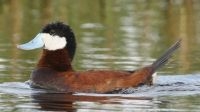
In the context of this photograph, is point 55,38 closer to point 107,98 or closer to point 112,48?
point 107,98

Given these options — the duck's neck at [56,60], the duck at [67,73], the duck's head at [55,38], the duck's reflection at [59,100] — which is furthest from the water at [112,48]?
the duck's head at [55,38]

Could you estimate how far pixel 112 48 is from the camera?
14.1 meters

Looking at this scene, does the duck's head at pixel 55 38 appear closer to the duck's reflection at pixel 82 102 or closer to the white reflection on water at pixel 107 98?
the white reflection on water at pixel 107 98

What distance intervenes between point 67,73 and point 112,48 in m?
3.39

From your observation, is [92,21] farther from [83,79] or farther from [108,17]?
[83,79]

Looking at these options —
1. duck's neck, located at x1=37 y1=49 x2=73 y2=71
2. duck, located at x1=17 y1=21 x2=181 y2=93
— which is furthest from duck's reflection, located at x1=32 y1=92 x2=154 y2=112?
duck's neck, located at x1=37 y1=49 x2=73 y2=71

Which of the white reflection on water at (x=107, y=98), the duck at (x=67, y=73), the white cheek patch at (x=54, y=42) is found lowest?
Result: the white reflection on water at (x=107, y=98)

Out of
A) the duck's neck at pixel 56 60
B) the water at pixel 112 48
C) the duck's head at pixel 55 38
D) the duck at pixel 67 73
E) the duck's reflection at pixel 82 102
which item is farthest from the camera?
the duck's head at pixel 55 38

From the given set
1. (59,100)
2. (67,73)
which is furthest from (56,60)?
(59,100)

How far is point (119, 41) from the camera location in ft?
48.7

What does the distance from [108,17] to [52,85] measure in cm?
694

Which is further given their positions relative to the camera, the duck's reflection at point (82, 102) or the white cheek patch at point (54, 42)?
the white cheek patch at point (54, 42)

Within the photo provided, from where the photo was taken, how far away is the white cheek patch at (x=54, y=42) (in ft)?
37.0

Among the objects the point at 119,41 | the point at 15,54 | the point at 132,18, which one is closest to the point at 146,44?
the point at 119,41
